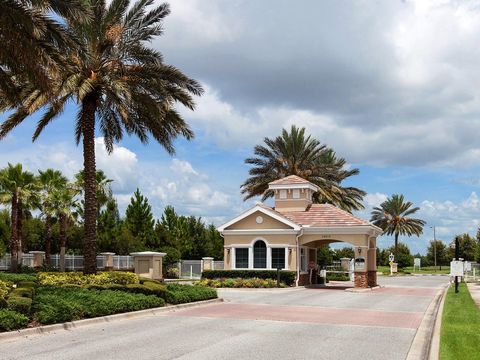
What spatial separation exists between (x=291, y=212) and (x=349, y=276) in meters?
15.4

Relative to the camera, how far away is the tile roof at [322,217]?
120 ft

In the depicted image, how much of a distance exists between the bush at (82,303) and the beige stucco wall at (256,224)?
62.0ft

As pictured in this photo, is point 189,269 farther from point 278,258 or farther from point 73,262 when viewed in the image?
point 278,258

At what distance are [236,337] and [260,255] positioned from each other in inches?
958

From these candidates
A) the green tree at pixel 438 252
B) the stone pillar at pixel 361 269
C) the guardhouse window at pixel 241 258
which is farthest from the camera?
the green tree at pixel 438 252

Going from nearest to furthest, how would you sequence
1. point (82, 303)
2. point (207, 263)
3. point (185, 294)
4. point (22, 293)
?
1. point (22, 293)
2. point (82, 303)
3. point (185, 294)
4. point (207, 263)

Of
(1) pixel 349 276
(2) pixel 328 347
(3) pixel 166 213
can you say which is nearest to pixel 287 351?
(2) pixel 328 347

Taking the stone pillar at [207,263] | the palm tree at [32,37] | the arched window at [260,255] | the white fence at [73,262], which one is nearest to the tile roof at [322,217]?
the arched window at [260,255]

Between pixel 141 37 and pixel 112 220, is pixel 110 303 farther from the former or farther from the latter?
pixel 112 220

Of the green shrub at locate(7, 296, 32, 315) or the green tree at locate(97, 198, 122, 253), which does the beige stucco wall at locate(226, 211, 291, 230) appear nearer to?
the green tree at locate(97, 198, 122, 253)

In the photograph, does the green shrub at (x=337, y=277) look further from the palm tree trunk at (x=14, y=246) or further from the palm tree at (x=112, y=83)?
the palm tree at (x=112, y=83)

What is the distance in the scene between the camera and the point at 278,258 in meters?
36.8

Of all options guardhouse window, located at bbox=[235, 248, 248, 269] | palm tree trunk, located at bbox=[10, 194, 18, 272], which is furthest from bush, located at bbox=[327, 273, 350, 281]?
palm tree trunk, located at bbox=[10, 194, 18, 272]

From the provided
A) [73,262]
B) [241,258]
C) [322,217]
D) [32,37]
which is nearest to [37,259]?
[73,262]
